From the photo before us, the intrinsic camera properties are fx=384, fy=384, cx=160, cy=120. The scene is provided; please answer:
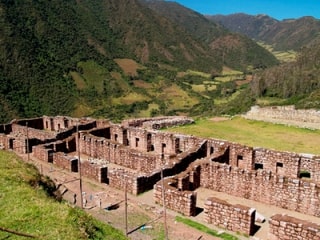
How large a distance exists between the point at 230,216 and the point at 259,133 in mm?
19481

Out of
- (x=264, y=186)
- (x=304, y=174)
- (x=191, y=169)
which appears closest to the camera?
(x=264, y=186)

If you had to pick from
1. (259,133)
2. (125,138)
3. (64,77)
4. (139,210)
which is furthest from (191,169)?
(64,77)

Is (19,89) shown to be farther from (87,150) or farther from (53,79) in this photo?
(87,150)

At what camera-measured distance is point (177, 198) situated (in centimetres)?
1579

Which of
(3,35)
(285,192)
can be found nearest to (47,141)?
(285,192)

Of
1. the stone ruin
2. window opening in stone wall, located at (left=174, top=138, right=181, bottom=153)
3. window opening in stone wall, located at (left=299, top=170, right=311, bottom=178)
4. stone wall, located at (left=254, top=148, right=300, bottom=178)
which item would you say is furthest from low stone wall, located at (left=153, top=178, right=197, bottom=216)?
window opening in stone wall, located at (left=174, top=138, right=181, bottom=153)

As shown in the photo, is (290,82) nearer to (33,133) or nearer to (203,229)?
(33,133)

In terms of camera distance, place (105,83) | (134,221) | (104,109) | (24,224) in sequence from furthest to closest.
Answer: (105,83)
(104,109)
(134,221)
(24,224)

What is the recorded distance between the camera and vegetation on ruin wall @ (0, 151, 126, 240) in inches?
389

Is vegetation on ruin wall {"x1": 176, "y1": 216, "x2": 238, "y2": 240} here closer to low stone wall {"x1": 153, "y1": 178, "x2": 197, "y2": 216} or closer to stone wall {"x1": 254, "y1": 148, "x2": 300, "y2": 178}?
low stone wall {"x1": 153, "y1": 178, "x2": 197, "y2": 216}

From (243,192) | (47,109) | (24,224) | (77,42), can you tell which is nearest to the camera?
(24,224)

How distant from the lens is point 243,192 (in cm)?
1802

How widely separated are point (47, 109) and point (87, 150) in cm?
7951


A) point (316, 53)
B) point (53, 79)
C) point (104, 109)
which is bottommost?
point (104, 109)
